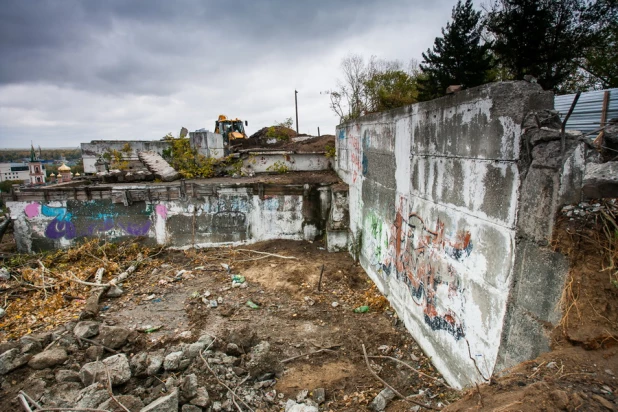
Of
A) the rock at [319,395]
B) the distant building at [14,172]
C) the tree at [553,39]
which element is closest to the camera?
the rock at [319,395]

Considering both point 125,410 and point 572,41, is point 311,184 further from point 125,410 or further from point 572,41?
point 572,41

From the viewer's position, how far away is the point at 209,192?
30.5 ft

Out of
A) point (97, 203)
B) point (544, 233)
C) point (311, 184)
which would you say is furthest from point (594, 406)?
point (97, 203)

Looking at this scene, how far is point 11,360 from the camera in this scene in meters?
4.55

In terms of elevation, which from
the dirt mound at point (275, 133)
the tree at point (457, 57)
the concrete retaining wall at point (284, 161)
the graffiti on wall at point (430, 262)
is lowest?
the graffiti on wall at point (430, 262)

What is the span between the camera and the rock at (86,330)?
5.26 m

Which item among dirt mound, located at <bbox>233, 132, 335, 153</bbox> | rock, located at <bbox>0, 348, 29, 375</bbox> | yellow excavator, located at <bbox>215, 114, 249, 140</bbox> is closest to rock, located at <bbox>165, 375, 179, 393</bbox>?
rock, located at <bbox>0, 348, 29, 375</bbox>

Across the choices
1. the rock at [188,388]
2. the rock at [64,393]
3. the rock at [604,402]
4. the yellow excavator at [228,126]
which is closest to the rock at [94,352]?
the rock at [64,393]

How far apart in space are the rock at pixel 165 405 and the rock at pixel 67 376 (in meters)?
1.48

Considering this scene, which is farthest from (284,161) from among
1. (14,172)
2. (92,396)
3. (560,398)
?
(14,172)

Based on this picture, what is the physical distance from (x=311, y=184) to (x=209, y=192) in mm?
2854

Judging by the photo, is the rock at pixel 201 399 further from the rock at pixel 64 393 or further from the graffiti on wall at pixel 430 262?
the graffiti on wall at pixel 430 262

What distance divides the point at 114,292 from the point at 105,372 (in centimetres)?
327

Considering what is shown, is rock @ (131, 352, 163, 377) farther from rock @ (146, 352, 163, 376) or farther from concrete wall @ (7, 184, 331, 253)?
concrete wall @ (7, 184, 331, 253)
